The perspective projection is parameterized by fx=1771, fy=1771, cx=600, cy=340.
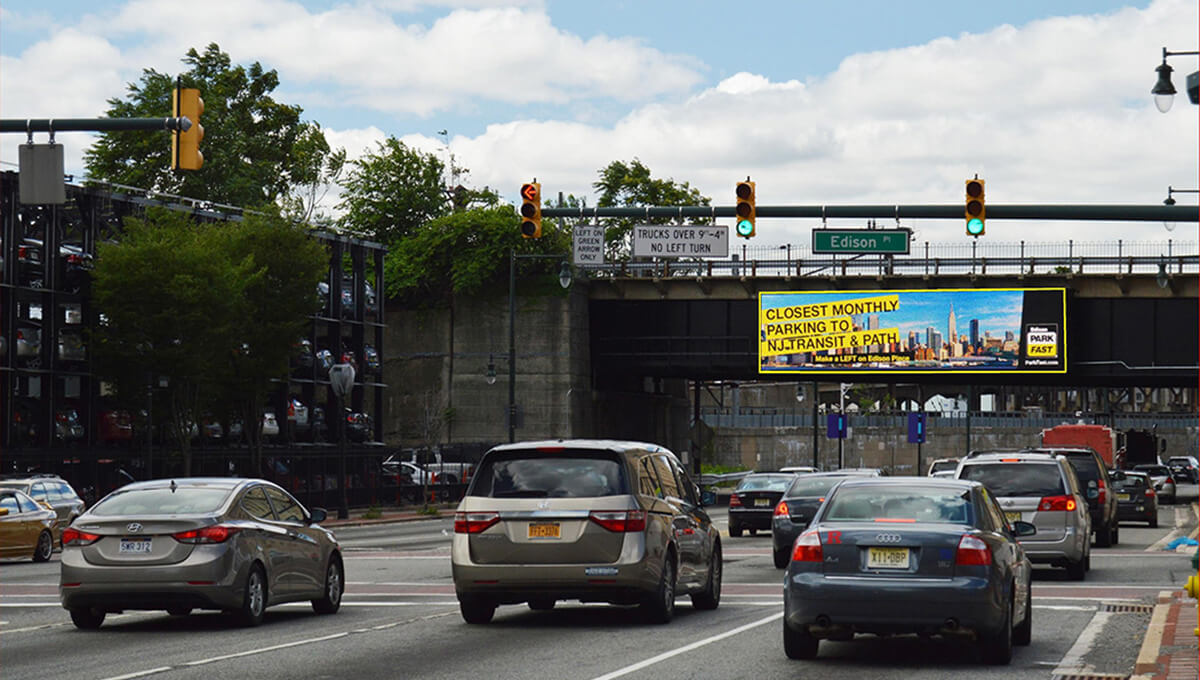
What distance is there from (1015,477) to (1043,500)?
0.57 meters

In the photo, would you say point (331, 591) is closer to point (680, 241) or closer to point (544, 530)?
point (544, 530)

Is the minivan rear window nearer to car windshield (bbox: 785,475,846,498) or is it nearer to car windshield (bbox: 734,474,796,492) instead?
car windshield (bbox: 785,475,846,498)

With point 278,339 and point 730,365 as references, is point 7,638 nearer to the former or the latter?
point 278,339

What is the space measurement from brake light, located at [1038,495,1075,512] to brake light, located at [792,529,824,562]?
1083 cm

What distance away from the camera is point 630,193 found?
97.2m

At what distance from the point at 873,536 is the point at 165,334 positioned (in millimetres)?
38208

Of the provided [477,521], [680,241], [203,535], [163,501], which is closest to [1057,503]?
[477,521]

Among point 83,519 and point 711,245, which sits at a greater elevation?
point 711,245

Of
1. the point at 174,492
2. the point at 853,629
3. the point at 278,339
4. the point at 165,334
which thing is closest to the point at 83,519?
the point at 174,492

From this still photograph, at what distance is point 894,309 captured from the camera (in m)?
64.7

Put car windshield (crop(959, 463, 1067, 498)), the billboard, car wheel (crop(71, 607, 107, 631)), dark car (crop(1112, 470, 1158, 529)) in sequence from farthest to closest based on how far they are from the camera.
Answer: the billboard, dark car (crop(1112, 470, 1158, 529)), car windshield (crop(959, 463, 1067, 498)), car wheel (crop(71, 607, 107, 631))

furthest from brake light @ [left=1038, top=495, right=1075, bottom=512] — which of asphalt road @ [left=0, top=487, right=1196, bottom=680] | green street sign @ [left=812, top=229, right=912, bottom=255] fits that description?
green street sign @ [left=812, top=229, right=912, bottom=255]

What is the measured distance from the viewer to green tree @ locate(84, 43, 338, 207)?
267 ft

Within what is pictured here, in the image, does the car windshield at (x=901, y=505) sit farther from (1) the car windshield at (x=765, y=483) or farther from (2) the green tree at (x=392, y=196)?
(2) the green tree at (x=392, y=196)
